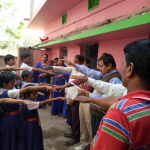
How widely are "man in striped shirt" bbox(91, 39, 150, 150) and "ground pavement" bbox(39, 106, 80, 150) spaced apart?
2.78 meters

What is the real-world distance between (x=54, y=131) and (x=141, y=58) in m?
3.68

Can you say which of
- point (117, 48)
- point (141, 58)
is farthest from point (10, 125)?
point (117, 48)

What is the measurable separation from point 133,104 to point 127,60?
0.26 metres

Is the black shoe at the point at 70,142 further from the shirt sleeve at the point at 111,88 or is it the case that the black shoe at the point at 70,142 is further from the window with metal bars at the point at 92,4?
the window with metal bars at the point at 92,4

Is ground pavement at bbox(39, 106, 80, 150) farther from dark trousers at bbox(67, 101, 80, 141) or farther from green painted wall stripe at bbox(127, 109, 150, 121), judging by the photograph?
green painted wall stripe at bbox(127, 109, 150, 121)

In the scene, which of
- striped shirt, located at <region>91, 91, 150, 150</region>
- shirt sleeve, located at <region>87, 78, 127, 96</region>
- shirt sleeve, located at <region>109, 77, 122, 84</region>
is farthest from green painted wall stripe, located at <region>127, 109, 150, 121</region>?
shirt sleeve, located at <region>109, 77, 122, 84</region>

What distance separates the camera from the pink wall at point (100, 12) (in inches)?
125

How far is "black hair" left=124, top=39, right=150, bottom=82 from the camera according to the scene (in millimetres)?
736

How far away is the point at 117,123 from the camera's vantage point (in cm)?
68

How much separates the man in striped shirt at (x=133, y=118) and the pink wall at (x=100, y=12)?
2606 millimetres

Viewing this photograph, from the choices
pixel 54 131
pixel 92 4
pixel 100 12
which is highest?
pixel 92 4

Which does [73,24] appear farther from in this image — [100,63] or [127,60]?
[127,60]

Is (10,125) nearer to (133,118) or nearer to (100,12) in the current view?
(133,118)

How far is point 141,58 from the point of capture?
29.3 inches
